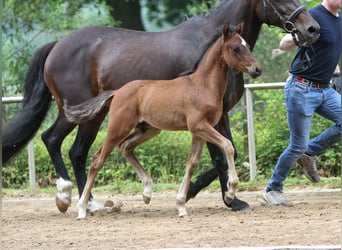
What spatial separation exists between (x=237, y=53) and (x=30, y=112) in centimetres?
265

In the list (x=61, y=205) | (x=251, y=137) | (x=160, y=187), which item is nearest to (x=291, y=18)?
(x=61, y=205)

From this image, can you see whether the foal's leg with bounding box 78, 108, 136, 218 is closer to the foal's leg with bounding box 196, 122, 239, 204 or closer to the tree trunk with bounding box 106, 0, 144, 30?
the foal's leg with bounding box 196, 122, 239, 204

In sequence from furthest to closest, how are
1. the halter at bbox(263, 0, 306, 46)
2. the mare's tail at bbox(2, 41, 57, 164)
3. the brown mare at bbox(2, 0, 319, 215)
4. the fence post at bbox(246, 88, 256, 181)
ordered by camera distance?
the fence post at bbox(246, 88, 256, 181)
the mare's tail at bbox(2, 41, 57, 164)
the brown mare at bbox(2, 0, 319, 215)
the halter at bbox(263, 0, 306, 46)

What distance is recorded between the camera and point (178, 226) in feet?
25.1

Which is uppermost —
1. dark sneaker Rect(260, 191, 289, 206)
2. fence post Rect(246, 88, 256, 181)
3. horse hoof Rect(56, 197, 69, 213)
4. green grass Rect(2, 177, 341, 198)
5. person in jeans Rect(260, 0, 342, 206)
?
person in jeans Rect(260, 0, 342, 206)

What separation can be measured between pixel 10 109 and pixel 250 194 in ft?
12.3

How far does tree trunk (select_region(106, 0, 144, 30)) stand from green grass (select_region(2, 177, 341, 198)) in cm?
1051

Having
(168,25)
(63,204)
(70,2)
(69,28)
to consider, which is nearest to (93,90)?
(63,204)

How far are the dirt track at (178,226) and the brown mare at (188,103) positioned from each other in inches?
15.2

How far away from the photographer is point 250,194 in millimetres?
10547

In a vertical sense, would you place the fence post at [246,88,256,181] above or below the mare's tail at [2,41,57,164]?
below

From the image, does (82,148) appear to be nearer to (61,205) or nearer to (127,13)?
(61,205)

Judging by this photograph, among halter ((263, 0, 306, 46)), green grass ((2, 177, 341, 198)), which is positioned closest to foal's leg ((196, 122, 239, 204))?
halter ((263, 0, 306, 46))

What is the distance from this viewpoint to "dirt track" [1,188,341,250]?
6.60 m
